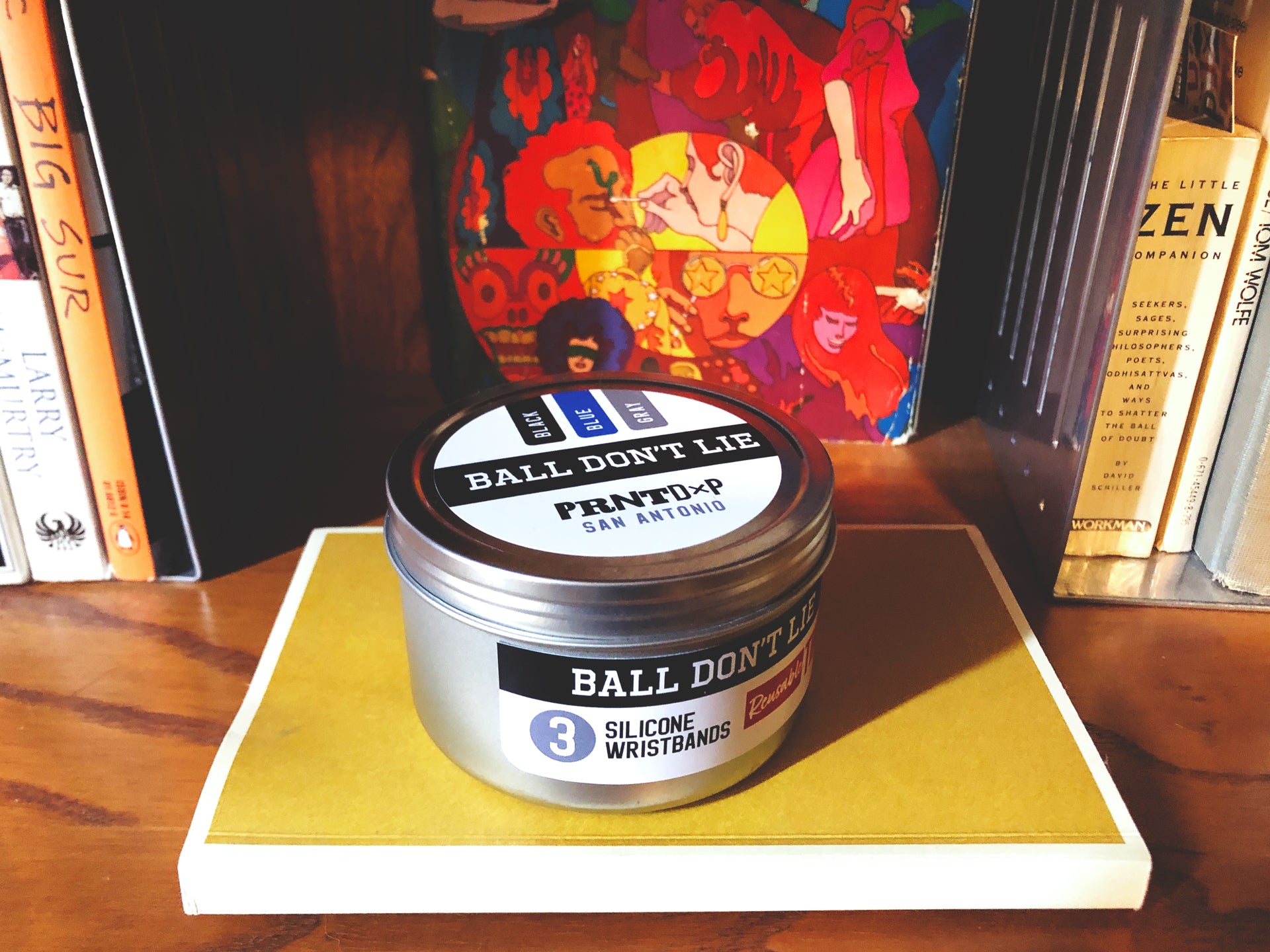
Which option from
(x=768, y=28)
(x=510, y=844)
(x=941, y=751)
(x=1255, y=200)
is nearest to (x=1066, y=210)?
(x=1255, y=200)

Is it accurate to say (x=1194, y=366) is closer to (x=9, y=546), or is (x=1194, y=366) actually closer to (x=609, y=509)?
(x=609, y=509)

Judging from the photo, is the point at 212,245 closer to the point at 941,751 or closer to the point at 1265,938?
the point at 941,751

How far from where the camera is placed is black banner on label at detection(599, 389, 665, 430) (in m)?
0.50

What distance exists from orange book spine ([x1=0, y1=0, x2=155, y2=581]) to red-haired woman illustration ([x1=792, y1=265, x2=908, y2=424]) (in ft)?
1.39

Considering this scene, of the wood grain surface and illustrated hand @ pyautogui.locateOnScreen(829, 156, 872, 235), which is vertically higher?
illustrated hand @ pyautogui.locateOnScreen(829, 156, 872, 235)

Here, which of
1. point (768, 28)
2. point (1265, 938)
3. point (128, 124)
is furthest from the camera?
point (768, 28)

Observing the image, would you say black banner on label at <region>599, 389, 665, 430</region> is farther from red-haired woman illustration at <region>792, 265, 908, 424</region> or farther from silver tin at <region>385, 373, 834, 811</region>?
red-haired woman illustration at <region>792, 265, 908, 424</region>

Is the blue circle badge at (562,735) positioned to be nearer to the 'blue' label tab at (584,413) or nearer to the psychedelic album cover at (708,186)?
the 'blue' label tab at (584,413)

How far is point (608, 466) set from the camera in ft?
1.50

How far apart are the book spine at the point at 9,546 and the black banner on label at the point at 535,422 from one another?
0.95 ft

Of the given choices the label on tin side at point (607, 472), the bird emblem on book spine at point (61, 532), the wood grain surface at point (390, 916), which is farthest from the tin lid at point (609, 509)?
the bird emblem on book spine at point (61, 532)

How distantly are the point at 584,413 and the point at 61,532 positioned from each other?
12.4 inches

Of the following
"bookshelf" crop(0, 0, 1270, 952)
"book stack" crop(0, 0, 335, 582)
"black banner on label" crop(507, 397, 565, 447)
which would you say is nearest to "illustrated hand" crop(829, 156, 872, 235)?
"bookshelf" crop(0, 0, 1270, 952)

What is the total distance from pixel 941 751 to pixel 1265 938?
5.4 inches
